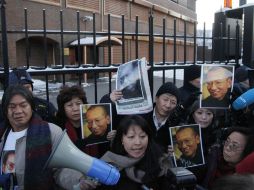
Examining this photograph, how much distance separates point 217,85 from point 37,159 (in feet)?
5.62

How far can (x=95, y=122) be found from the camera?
8.65ft

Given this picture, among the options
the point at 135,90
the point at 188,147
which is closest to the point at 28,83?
the point at 135,90

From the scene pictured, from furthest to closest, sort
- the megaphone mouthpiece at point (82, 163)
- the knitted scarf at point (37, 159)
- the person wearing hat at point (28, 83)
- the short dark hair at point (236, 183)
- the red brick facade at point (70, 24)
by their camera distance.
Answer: the red brick facade at point (70, 24) → the person wearing hat at point (28, 83) → the knitted scarf at point (37, 159) → the megaphone mouthpiece at point (82, 163) → the short dark hair at point (236, 183)

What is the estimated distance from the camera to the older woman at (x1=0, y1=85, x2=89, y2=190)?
2250 mm

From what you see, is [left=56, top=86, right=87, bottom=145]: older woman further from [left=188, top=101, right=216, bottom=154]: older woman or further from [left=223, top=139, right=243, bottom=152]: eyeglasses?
[left=223, top=139, right=243, bottom=152]: eyeglasses

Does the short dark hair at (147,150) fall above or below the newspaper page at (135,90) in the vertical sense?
below

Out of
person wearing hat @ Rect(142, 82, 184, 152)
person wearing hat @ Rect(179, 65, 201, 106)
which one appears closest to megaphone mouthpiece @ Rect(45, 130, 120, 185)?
person wearing hat @ Rect(142, 82, 184, 152)

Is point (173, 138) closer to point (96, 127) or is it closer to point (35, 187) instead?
point (96, 127)

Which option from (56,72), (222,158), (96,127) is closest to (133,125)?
(96,127)

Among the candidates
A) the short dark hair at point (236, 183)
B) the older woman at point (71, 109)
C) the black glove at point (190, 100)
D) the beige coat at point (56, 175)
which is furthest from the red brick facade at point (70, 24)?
the short dark hair at point (236, 183)

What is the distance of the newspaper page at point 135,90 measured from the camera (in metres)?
2.83

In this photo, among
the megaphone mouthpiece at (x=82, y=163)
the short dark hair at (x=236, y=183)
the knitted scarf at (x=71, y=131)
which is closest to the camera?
the short dark hair at (x=236, y=183)

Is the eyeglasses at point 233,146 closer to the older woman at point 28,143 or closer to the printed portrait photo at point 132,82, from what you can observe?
the printed portrait photo at point 132,82

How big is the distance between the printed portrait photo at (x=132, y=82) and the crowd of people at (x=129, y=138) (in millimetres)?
69
